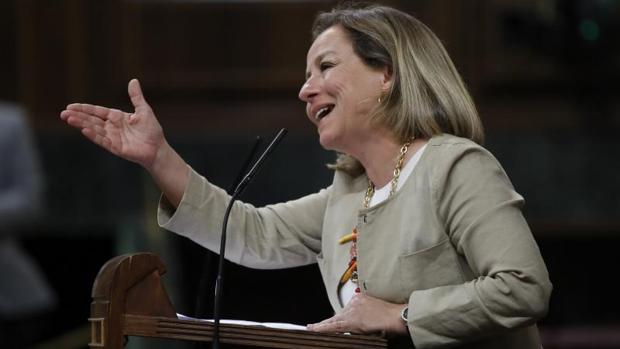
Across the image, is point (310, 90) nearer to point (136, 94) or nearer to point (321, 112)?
point (321, 112)

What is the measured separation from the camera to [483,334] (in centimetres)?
251

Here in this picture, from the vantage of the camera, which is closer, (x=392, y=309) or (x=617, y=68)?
(x=392, y=309)

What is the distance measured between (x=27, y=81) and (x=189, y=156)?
113 centimetres

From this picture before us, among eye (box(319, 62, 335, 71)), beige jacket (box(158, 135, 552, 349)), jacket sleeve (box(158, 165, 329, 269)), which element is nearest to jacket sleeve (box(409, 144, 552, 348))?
beige jacket (box(158, 135, 552, 349))

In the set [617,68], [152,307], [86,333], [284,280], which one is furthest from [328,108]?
[617,68]

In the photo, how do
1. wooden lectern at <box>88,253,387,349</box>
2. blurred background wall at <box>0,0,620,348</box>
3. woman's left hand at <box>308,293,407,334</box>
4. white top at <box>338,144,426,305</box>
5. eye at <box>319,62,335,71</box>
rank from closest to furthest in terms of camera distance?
wooden lectern at <box>88,253,387,349</box>, woman's left hand at <box>308,293,407,334</box>, white top at <box>338,144,426,305</box>, eye at <box>319,62,335,71</box>, blurred background wall at <box>0,0,620,348</box>

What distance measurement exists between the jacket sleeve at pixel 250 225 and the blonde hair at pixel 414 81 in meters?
0.35

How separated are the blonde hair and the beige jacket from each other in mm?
61

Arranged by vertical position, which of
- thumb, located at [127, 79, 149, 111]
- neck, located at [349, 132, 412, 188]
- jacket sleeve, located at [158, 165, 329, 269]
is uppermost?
thumb, located at [127, 79, 149, 111]

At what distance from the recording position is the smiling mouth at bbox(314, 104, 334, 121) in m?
2.83

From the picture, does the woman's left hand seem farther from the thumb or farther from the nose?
the thumb

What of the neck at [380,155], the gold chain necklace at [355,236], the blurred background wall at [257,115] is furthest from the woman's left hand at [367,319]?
the blurred background wall at [257,115]

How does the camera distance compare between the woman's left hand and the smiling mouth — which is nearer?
the woman's left hand

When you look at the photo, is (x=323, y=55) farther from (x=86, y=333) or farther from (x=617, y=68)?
(x=617, y=68)
